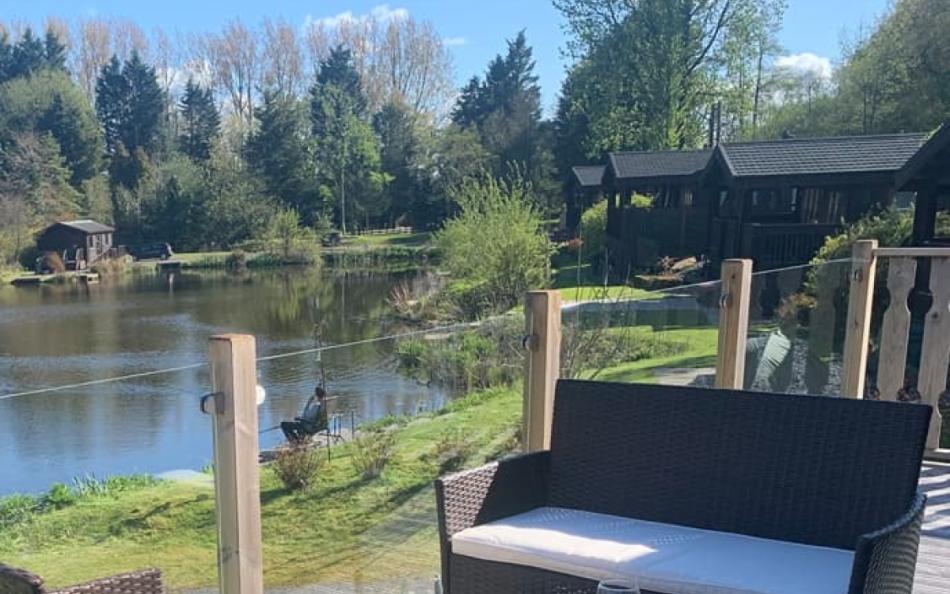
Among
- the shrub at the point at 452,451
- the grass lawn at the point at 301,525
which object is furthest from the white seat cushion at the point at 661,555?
the shrub at the point at 452,451

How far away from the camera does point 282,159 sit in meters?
36.2

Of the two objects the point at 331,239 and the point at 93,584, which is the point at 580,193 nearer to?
the point at 331,239

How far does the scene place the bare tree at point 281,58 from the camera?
1629 inches

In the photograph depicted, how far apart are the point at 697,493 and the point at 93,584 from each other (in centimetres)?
146

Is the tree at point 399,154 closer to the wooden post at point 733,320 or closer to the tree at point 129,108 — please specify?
the tree at point 129,108

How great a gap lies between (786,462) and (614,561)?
0.56 metres

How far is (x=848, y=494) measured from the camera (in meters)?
1.77

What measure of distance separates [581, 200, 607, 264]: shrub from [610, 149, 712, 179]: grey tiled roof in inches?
95.4

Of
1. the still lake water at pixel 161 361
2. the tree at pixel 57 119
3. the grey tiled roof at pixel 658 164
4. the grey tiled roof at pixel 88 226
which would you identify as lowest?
the still lake water at pixel 161 361

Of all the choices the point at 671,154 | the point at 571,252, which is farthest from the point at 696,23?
the point at 571,252

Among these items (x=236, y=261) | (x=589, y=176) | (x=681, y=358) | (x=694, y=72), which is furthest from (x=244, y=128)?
(x=681, y=358)

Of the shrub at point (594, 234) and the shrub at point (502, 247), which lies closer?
the shrub at point (502, 247)

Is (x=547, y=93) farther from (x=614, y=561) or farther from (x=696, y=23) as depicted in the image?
(x=614, y=561)

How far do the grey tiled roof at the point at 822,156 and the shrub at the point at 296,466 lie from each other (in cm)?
1162
